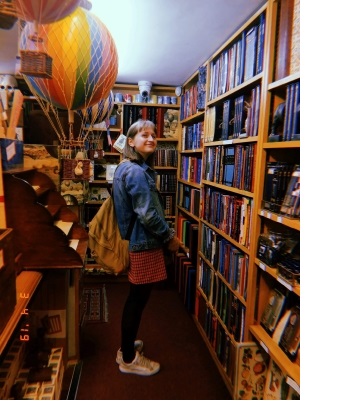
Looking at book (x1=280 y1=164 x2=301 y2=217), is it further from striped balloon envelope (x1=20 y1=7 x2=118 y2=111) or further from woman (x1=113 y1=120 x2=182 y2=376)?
striped balloon envelope (x1=20 y1=7 x2=118 y2=111)

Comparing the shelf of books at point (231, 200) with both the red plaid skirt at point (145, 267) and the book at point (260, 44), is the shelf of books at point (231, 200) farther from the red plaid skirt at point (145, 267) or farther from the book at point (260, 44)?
the red plaid skirt at point (145, 267)

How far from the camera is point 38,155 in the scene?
1.72m

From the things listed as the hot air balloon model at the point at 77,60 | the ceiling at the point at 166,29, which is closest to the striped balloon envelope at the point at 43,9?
the hot air balloon model at the point at 77,60

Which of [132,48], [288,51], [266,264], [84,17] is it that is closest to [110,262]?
[266,264]

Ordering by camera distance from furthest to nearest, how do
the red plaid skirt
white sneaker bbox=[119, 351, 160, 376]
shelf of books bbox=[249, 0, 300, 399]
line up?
white sneaker bbox=[119, 351, 160, 376] < the red plaid skirt < shelf of books bbox=[249, 0, 300, 399]

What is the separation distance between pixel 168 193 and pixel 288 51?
217cm

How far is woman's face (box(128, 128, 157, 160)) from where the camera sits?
159 cm

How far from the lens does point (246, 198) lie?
159cm

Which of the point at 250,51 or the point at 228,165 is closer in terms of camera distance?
the point at 250,51

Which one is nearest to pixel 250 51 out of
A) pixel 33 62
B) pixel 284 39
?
pixel 284 39

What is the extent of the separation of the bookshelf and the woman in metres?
0.42

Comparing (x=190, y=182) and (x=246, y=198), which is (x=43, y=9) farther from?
(x=190, y=182)

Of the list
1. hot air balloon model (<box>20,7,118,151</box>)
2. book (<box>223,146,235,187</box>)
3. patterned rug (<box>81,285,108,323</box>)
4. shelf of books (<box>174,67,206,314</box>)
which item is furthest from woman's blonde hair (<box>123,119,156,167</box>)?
patterned rug (<box>81,285,108,323</box>)

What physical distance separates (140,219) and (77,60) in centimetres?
77
